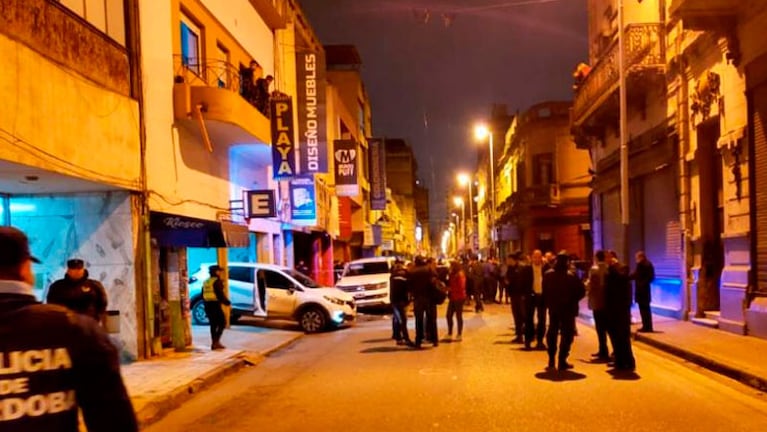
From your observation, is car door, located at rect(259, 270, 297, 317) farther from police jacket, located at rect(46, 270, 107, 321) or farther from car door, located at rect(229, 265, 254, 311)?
police jacket, located at rect(46, 270, 107, 321)

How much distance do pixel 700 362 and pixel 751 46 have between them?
633cm

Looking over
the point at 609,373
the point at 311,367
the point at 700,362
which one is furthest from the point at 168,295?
the point at 700,362

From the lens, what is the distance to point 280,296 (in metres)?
18.7

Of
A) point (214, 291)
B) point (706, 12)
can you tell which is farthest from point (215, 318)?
point (706, 12)

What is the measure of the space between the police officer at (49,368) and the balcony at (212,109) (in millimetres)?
12525

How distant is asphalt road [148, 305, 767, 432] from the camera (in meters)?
7.50

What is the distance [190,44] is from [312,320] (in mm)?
7622

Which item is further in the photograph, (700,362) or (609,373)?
(700,362)

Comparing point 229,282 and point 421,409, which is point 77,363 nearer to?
point 421,409

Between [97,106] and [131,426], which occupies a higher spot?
[97,106]

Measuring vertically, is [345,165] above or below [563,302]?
above

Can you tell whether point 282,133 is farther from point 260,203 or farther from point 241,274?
point 241,274

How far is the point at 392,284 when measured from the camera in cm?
1462

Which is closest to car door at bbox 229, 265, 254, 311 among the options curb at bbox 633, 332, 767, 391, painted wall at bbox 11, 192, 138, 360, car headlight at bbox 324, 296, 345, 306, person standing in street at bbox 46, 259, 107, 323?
car headlight at bbox 324, 296, 345, 306
